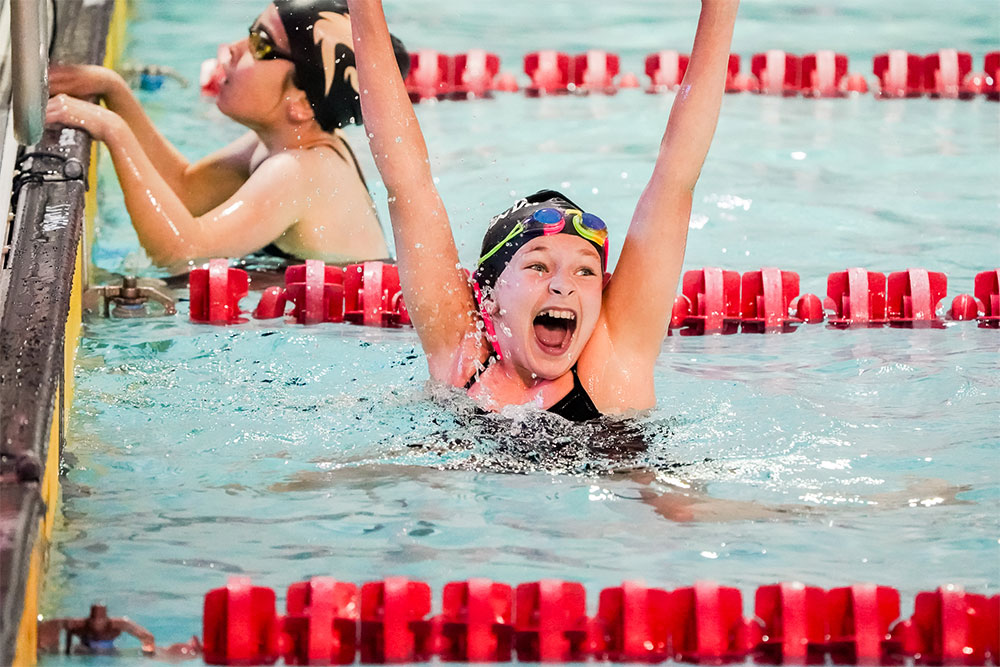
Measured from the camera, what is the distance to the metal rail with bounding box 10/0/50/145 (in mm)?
2680

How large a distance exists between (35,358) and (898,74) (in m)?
5.44

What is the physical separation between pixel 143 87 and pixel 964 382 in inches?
179

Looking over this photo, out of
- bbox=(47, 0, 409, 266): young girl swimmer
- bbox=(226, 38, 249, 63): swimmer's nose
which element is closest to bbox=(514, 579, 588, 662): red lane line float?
bbox=(47, 0, 409, 266): young girl swimmer

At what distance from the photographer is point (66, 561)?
2.93 meters

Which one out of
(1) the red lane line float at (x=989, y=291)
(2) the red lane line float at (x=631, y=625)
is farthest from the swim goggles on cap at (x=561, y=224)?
(1) the red lane line float at (x=989, y=291)

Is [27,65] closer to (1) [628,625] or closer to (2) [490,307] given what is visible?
(2) [490,307]

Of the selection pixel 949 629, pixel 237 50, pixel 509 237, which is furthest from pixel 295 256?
pixel 949 629

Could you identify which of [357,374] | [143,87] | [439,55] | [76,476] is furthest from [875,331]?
[143,87]

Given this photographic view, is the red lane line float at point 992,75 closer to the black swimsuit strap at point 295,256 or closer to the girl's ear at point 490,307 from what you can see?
the black swimsuit strap at point 295,256

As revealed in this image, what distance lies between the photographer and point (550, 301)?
3314 millimetres

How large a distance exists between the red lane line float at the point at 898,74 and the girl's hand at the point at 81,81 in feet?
13.5

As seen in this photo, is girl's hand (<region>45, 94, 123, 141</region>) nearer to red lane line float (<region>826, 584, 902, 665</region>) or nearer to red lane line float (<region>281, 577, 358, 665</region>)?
red lane line float (<region>281, 577, 358, 665</region>)

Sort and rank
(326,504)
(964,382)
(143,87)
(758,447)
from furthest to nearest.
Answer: (143,87) → (964,382) → (758,447) → (326,504)

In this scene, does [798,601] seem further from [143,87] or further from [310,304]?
[143,87]
